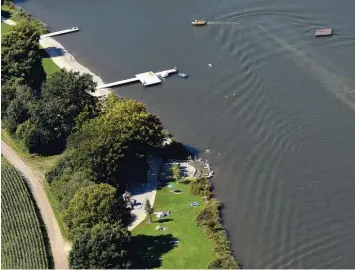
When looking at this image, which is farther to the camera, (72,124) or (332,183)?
(72,124)

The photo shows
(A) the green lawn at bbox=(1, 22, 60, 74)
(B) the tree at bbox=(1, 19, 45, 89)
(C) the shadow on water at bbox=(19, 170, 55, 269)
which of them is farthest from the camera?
(A) the green lawn at bbox=(1, 22, 60, 74)

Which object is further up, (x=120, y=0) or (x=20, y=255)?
(x=120, y=0)

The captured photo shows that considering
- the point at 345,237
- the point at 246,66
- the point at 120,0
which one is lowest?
the point at 345,237

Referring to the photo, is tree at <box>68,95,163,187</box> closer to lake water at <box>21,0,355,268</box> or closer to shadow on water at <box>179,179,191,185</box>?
shadow on water at <box>179,179,191,185</box>

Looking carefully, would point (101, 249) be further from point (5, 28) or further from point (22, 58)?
point (5, 28)

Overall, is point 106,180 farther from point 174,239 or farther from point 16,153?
point 16,153

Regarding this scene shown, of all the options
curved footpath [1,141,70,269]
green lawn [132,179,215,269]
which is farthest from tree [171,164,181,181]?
curved footpath [1,141,70,269]

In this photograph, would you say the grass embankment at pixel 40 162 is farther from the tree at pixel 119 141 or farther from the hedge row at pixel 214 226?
the hedge row at pixel 214 226

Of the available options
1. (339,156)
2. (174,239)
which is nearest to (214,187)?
(174,239)
